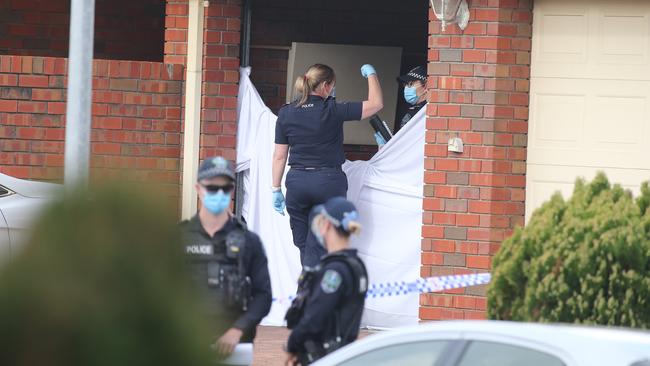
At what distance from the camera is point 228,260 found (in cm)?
582

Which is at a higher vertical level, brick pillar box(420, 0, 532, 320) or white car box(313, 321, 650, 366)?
brick pillar box(420, 0, 532, 320)

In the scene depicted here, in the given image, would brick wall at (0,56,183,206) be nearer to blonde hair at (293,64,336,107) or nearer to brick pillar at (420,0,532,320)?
blonde hair at (293,64,336,107)

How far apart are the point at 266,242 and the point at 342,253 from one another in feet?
15.9

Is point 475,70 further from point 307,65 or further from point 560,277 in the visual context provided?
point 560,277

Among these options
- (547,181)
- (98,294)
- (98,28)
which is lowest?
(98,294)

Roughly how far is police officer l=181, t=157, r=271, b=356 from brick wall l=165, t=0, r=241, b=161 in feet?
14.6

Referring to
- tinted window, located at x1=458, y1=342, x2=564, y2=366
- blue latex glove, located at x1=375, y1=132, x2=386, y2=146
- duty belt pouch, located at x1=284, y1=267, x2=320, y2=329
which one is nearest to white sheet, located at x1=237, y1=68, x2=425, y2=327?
blue latex glove, located at x1=375, y1=132, x2=386, y2=146

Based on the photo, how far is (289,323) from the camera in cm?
592

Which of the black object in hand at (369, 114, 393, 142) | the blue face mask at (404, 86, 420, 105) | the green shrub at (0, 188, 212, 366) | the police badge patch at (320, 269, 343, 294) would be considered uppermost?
the blue face mask at (404, 86, 420, 105)

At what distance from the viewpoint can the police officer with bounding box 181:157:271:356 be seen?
5742 millimetres

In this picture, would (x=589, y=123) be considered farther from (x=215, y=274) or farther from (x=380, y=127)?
(x=215, y=274)

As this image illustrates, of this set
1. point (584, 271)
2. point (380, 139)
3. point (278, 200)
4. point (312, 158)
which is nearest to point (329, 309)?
point (584, 271)

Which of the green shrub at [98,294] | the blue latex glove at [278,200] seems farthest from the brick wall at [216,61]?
the green shrub at [98,294]

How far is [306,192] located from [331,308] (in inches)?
153
